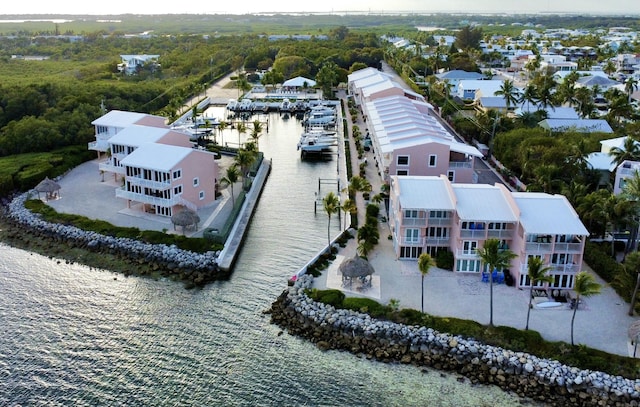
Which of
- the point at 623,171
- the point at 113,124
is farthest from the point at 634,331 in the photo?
the point at 113,124

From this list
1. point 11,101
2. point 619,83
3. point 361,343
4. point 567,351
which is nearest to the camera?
point 567,351

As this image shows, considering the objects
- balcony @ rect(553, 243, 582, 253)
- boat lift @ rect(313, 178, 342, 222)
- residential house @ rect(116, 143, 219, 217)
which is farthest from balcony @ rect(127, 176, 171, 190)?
balcony @ rect(553, 243, 582, 253)

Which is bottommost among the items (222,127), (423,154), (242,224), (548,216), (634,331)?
(242,224)

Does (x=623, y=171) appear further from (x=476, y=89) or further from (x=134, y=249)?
(x=476, y=89)

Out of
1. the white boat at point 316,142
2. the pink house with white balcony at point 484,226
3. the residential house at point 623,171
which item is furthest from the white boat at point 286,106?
the residential house at point 623,171

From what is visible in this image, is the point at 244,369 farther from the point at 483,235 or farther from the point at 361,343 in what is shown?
the point at 483,235

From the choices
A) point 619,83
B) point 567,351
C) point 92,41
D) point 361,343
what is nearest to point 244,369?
point 361,343

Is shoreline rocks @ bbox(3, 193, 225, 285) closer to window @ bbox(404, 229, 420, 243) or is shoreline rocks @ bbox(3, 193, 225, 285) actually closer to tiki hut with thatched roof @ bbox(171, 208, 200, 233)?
tiki hut with thatched roof @ bbox(171, 208, 200, 233)
